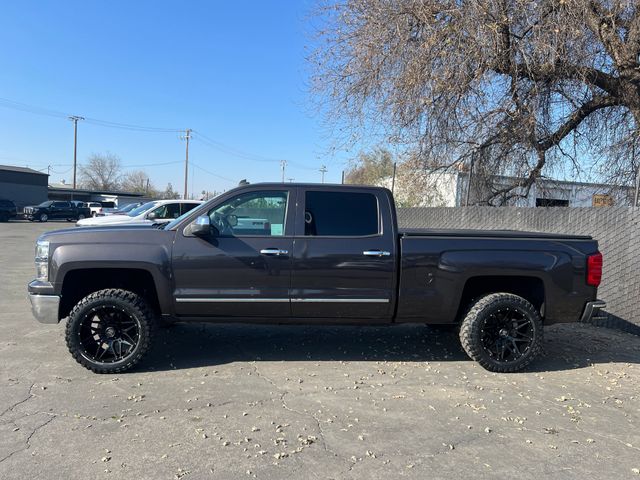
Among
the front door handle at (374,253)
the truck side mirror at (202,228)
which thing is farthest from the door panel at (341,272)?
Result: the truck side mirror at (202,228)

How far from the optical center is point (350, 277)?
4.96 metres

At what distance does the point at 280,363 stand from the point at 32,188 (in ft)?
180

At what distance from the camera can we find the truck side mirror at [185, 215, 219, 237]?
15.5 feet

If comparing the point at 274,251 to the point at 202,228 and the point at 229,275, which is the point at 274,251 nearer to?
Result: the point at 229,275

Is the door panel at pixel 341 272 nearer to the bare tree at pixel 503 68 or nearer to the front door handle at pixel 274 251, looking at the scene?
the front door handle at pixel 274 251

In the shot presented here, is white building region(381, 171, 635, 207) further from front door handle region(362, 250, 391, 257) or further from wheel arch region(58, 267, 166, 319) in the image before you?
wheel arch region(58, 267, 166, 319)

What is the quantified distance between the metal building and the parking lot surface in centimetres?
5066

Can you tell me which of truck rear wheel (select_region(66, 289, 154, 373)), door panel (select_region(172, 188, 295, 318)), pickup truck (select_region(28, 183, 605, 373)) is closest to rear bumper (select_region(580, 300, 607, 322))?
pickup truck (select_region(28, 183, 605, 373))

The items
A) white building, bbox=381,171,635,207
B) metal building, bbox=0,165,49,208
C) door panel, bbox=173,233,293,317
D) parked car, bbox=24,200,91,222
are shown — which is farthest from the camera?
metal building, bbox=0,165,49,208

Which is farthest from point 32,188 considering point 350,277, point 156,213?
point 350,277

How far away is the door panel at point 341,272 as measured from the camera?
494 cm

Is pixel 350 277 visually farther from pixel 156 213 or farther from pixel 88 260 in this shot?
pixel 156 213

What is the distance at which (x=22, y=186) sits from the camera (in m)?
49.6

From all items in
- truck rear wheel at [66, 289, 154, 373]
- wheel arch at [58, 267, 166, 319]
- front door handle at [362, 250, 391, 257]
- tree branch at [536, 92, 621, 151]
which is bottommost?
truck rear wheel at [66, 289, 154, 373]
